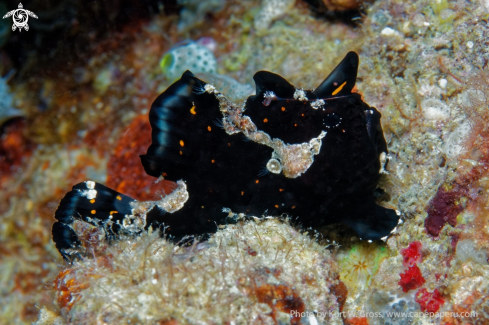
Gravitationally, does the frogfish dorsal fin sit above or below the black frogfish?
above

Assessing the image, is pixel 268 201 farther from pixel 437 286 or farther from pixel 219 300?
pixel 437 286

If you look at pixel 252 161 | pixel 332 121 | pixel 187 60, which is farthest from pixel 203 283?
pixel 187 60

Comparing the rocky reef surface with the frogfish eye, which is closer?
the rocky reef surface

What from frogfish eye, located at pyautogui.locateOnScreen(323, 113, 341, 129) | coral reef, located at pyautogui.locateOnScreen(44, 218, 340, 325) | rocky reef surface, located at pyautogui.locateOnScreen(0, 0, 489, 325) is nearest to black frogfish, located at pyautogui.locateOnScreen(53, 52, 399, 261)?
frogfish eye, located at pyautogui.locateOnScreen(323, 113, 341, 129)

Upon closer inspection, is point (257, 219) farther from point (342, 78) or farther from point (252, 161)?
point (342, 78)

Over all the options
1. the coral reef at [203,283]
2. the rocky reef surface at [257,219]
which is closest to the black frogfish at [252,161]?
the rocky reef surface at [257,219]

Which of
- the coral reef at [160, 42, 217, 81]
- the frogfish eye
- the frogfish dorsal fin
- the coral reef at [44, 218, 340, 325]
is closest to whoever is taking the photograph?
the coral reef at [44, 218, 340, 325]

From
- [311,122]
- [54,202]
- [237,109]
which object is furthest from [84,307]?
[54,202]

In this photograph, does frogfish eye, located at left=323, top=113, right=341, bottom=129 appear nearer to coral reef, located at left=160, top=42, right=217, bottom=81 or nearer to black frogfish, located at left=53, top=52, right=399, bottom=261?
black frogfish, located at left=53, top=52, right=399, bottom=261

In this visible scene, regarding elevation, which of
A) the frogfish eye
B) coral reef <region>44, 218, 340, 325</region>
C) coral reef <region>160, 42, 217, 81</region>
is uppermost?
the frogfish eye
